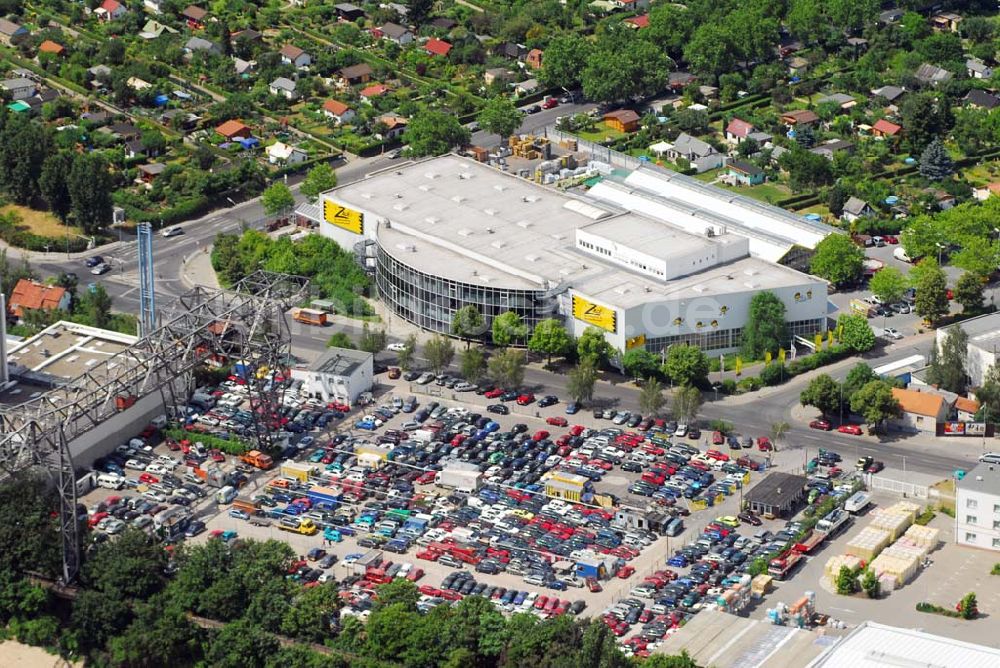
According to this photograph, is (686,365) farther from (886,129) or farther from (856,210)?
(886,129)

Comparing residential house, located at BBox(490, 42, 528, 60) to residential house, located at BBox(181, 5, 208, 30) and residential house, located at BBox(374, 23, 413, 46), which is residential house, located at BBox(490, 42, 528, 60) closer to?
residential house, located at BBox(374, 23, 413, 46)

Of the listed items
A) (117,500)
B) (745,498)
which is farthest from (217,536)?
(745,498)

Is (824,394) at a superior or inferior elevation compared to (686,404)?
superior

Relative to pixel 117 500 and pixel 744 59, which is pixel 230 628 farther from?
pixel 744 59

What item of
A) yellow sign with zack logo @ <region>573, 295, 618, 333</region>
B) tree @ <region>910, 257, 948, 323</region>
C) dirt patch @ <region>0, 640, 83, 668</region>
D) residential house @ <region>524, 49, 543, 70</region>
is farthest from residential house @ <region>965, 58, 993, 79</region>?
dirt patch @ <region>0, 640, 83, 668</region>

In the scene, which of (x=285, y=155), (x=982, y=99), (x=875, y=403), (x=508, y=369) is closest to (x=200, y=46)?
(x=285, y=155)
